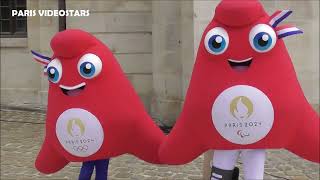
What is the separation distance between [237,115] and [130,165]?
3.61 m

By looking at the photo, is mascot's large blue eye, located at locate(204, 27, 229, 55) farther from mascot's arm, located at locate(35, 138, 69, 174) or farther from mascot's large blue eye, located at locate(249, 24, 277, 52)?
mascot's arm, located at locate(35, 138, 69, 174)

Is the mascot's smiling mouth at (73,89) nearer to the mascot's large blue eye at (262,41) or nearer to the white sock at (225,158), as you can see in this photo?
the white sock at (225,158)

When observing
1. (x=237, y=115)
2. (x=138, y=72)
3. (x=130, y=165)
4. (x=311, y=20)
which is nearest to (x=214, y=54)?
(x=237, y=115)

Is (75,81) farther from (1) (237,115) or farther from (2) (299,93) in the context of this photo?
(2) (299,93)

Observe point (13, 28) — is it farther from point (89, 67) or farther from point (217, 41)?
point (217, 41)

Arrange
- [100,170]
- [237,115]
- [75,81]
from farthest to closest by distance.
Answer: [100,170], [75,81], [237,115]

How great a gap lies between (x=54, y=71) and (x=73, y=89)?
189mm

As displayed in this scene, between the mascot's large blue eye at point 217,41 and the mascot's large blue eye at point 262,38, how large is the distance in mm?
158

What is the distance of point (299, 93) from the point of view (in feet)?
10.6

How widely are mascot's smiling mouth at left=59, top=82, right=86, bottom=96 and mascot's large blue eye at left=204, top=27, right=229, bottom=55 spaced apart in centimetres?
94

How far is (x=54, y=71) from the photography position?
3.61m

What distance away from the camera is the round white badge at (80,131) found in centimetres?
352

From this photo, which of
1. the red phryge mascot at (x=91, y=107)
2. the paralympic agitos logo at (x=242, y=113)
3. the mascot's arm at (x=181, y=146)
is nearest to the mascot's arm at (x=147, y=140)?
the red phryge mascot at (x=91, y=107)

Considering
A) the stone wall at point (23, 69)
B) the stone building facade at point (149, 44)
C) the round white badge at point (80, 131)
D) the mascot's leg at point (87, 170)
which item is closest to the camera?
the round white badge at point (80, 131)
